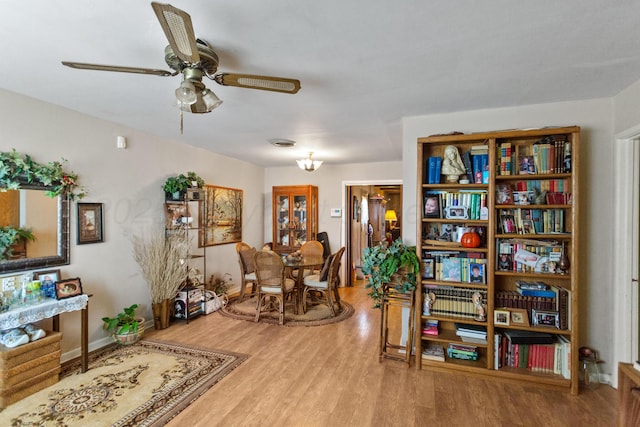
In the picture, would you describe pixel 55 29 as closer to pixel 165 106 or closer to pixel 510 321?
pixel 165 106

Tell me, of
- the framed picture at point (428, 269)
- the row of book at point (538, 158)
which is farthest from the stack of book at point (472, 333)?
the row of book at point (538, 158)

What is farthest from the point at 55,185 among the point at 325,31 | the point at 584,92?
the point at 584,92

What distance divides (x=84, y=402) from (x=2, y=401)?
551 mm

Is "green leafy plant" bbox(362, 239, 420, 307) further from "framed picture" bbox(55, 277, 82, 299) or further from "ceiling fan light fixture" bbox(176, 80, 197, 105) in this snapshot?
"framed picture" bbox(55, 277, 82, 299)

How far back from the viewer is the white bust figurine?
9.00 ft

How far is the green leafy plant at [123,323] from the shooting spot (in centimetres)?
318

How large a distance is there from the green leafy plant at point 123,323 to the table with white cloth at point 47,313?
487mm

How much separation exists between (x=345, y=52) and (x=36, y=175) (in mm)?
2770

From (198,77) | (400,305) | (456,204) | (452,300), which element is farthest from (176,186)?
(452,300)

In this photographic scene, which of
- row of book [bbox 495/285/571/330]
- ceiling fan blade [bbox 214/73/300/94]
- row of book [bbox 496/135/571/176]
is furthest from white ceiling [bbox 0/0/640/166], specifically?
row of book [bbox 495/285/571/330]

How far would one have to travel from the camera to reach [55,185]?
2781 millimetres

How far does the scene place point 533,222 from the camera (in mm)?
2596

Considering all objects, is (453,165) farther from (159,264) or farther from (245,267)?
(159,264)

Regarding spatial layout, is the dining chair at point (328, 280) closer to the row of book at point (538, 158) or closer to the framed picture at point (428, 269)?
the framed picture at point (428, 269)
